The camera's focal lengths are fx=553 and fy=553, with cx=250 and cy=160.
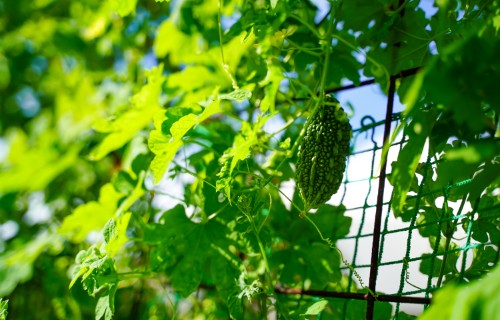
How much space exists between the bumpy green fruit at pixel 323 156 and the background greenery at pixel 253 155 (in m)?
0.10

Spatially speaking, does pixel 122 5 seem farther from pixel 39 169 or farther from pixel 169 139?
pixel 39 169

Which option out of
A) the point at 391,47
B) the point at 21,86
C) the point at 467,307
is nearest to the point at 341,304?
the point at 391,47

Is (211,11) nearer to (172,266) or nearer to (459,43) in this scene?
(172,266)

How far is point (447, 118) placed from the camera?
1019 mm

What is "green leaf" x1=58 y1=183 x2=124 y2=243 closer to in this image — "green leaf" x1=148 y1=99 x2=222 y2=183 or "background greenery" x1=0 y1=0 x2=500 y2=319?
"background greenery" x1=0 y1=0 x2=500 y2=319

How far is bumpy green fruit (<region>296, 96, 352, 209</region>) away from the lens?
115 centimetres

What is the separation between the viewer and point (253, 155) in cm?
175

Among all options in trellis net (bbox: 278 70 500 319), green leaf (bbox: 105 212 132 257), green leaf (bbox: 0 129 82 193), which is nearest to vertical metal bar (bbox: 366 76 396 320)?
trellis net (bbox: 278 70 500 319)

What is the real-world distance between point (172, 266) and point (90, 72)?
2.04m

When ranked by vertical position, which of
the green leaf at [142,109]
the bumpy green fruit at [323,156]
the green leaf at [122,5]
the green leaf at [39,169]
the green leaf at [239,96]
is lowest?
the green leaf at [39,169]

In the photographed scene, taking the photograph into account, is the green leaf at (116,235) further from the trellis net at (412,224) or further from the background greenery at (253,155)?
the trellis net at (412,224)

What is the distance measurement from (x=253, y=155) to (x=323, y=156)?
620 millimetres

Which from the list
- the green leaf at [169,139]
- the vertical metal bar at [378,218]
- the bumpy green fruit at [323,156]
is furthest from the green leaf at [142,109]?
the vertical metal bar at [378,218]

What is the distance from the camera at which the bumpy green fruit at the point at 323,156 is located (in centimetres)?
115
